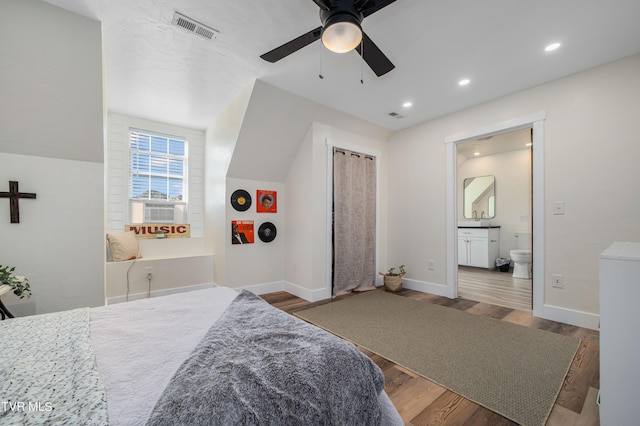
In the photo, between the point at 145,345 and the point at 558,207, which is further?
the point at 558,207

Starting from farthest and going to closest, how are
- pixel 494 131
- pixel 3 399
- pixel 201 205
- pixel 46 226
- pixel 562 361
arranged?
pixel 201 205 < pixel 494 131 < pixel 46 226 < pixel 562 361 < pixel 3 399

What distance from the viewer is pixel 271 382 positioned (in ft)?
2.70

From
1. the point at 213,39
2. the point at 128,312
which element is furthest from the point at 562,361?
the point at 213,39

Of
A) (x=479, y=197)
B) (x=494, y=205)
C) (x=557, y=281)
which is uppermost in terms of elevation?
(x=479, y=197)

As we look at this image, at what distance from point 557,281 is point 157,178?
17.7 feet

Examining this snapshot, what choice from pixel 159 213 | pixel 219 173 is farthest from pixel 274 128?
pixel 159 213

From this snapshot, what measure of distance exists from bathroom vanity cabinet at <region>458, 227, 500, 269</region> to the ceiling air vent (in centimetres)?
573

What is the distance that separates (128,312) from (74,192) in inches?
69.7

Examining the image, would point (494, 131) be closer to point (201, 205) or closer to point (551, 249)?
point (551, 249)

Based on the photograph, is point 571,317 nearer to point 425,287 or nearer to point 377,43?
point 425,287

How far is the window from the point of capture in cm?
398

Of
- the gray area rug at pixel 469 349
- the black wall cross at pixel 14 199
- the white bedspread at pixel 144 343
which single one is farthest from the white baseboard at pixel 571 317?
the black wall cross at pixel 14 199

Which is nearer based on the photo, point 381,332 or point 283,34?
point 283,34

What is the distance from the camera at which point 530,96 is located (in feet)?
10.0
